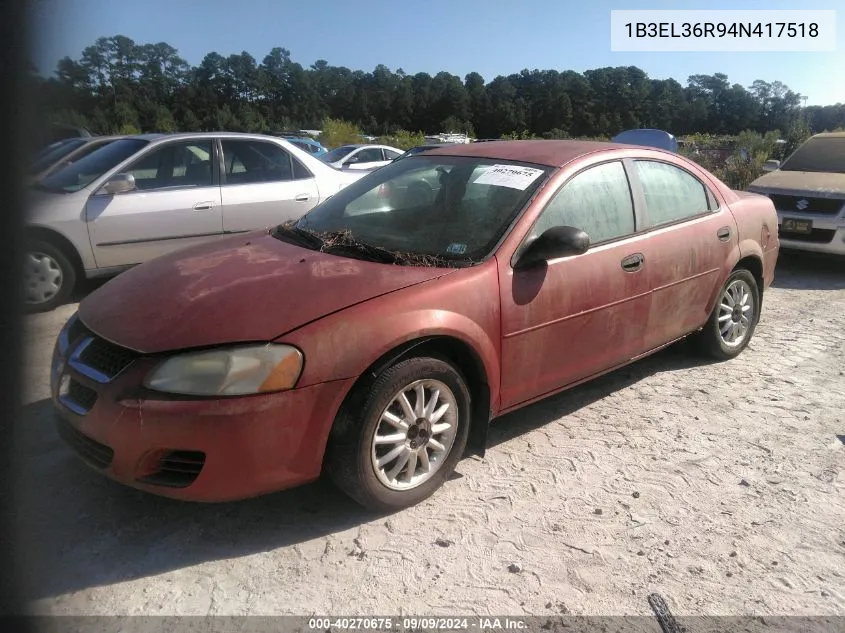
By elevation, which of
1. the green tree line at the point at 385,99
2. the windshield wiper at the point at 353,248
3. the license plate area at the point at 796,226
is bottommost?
the license plate area at the point at 796,226

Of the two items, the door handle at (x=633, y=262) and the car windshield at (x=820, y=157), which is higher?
the car windshield at (x=820, y=157)

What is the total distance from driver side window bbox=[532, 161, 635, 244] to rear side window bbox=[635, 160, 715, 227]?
20 cm

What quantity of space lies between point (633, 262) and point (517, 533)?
168 centimetres

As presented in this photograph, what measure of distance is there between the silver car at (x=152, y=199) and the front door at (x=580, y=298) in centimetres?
389

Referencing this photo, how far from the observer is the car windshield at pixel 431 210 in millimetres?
3146

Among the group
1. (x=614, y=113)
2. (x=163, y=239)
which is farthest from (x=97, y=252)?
(x=614, y=113)

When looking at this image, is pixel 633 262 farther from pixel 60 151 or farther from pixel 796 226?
pixel 60 151

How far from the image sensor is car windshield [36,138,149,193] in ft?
19.0

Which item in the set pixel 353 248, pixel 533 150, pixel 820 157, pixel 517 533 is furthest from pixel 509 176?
pixel 820 157

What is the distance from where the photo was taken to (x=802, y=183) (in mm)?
7820

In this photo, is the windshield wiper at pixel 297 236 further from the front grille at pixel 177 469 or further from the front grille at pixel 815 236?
the front grille at pixel 815 236

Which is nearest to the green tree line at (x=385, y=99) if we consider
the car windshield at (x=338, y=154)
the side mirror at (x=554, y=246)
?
the side mirror at (x=554, y=246)

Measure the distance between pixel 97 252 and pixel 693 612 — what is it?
5371 millimetres

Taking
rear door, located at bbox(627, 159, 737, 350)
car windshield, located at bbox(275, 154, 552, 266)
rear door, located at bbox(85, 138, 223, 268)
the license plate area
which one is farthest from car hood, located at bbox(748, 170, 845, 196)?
rear door, located at bbox(85, 138, 223, 268)
